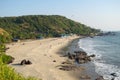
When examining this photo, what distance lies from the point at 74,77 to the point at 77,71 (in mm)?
5099

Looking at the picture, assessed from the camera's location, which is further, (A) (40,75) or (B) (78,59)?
(B) (78,59)

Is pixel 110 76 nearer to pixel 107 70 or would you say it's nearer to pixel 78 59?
pixel 107 70

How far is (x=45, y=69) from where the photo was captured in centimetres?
4525

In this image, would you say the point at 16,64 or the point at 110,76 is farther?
the point at 16,64

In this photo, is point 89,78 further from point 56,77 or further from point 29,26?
point 29,26

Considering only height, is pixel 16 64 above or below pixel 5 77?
below

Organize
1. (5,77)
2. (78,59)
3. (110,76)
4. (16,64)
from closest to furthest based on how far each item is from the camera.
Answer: (5,77) < (110,76) < (16,64) < (78,59)

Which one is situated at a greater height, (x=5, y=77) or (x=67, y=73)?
(x=5, y=77)

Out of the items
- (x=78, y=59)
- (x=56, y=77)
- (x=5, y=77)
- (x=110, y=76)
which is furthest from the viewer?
(x=78, y=59)

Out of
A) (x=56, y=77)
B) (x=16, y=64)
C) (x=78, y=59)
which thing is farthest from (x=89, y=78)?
(x=78, y=59)

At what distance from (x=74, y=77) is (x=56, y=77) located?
2939 millimetres

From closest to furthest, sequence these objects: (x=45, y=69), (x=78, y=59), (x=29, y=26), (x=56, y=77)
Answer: (x=56, y=77) → (x=45, y=69) → (x=78, y=59) → (x=29, y=26)

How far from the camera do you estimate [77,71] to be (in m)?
45.5

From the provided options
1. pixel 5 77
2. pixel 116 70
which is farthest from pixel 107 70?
pixel 5 77
